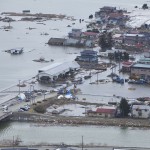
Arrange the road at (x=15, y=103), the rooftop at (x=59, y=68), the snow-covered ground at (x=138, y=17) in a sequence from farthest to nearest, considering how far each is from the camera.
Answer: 1. the snow-covered ground at (x=138, y=17)
2. the rooftop at (x=59, y=68)
3. the road at (x=15, y=103)

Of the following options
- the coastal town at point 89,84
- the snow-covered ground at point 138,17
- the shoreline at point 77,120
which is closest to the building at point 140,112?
the coastal town at point 89,84

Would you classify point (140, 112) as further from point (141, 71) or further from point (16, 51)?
point (16, 51)

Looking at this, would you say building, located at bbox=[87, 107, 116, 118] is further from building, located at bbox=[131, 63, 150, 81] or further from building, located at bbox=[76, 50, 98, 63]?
building, located at bbox=[76, 50, 98, 63]

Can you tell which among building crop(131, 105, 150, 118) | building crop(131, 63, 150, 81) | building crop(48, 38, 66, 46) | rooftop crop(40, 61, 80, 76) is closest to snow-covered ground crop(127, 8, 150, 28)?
building crop(48, 38, 66, 46)

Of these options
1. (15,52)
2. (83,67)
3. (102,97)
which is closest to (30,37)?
(15,52)

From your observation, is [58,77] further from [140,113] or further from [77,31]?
[77,31]

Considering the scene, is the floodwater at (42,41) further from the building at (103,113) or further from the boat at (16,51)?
the building at (103,113)

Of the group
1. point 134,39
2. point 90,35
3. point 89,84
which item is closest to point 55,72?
point 89,84
